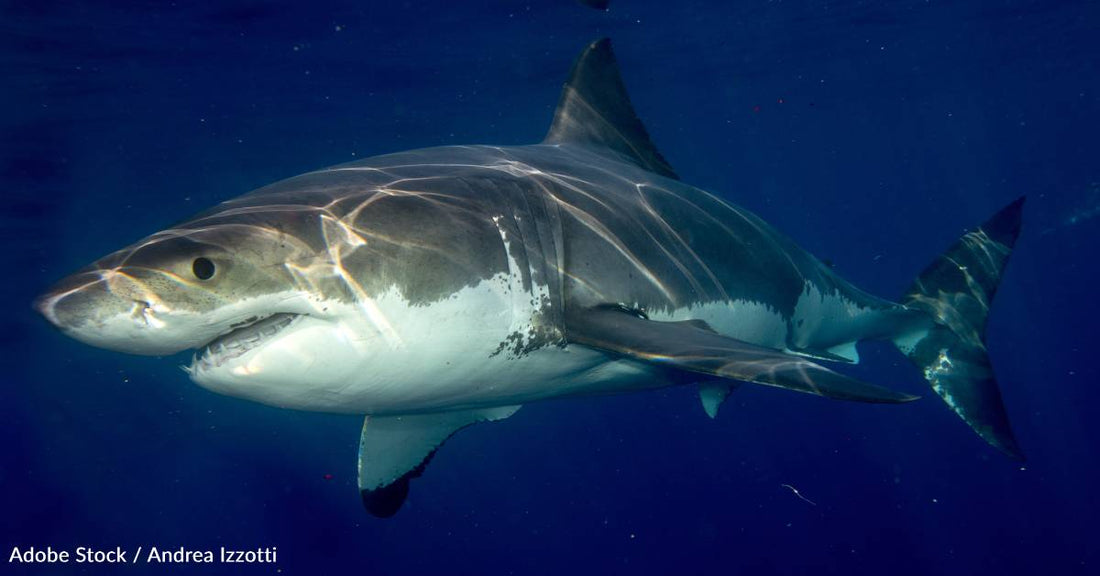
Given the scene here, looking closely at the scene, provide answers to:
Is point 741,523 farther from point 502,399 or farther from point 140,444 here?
point 140,444

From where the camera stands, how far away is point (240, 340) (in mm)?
2527

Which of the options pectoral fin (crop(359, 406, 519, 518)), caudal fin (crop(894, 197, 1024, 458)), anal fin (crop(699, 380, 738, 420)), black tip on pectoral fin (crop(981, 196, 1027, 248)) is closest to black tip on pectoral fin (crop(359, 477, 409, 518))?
pectoral fin (crop(359, 406, 519, 518))

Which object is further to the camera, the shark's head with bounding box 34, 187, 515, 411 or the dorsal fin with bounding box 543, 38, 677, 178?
the dorsal fin with bounding box 543, 38, 677, 178

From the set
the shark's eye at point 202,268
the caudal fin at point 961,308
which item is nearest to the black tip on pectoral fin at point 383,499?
the shark's eye at point 202,268

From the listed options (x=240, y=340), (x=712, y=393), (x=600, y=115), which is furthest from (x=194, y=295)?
(x=712, y=393)

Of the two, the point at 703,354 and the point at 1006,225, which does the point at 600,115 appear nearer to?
the point at 703,354

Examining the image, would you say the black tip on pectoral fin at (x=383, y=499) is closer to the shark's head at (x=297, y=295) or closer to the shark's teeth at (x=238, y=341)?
the shark's head at (x=297, y=295)

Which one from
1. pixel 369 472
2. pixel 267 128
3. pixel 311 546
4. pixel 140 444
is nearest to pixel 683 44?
pixel 267 128

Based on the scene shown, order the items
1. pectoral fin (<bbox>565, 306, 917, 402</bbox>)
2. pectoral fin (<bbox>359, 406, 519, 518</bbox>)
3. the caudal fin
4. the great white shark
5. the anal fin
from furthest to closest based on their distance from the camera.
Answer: the caudal fin, the anal fin, pectoral fin (<bbox>359, 406, 519, 518</bbox>), pectoral fin (<bbox>565, 306, 917, 402</bbox>), the great white shark

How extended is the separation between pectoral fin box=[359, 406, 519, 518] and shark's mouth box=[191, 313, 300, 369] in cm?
218

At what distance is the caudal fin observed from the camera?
21.0 ft

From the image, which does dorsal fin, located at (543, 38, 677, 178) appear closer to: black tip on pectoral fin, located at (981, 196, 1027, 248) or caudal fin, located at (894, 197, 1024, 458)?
caudal fin, located at (894, 197, 1024, 458)

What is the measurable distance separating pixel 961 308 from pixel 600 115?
4.42 m

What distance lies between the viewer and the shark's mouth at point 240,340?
2.51 metres
